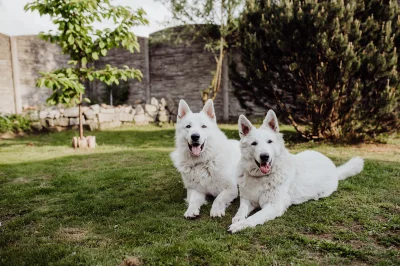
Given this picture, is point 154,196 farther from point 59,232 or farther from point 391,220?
point 391,220

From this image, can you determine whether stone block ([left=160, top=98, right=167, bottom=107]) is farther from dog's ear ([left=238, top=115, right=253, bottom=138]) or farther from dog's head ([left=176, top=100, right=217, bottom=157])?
dog's ear ([left=238, top=115, right=253, bottom=138])

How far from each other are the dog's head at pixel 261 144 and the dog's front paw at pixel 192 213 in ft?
2.46

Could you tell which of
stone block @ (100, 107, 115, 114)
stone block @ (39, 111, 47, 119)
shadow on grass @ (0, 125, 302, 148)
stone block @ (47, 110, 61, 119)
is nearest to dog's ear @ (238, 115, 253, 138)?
shadow on grass @ (0, 125, 302, 148)

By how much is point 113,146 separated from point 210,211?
17.2 feet

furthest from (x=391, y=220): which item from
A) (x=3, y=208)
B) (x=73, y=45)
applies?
(x=73, y=45)

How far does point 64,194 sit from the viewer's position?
4.45 metres

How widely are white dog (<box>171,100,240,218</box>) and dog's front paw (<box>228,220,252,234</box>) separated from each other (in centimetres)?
65

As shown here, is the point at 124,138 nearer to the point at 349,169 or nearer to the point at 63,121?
the point at 63,121

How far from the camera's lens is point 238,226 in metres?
2.99

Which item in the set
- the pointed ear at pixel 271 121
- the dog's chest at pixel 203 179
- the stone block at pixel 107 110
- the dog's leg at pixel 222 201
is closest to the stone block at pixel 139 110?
the stone block at pixel 107 110

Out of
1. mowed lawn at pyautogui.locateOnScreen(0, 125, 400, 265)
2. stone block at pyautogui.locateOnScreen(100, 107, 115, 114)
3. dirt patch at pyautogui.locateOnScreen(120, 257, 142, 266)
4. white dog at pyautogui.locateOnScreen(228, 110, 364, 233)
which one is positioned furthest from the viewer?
stone block at pyautogui.locateOnScreen(100, 107, 115, 114)

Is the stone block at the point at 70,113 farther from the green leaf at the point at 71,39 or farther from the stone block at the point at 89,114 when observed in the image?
the green leaf at the point at 71,39

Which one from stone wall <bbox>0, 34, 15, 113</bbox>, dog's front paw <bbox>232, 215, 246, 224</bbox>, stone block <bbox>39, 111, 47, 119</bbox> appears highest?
stone wall <bbox>0, 34, 15, 113</bbox>

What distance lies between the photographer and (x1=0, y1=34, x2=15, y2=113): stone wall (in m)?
10.8
